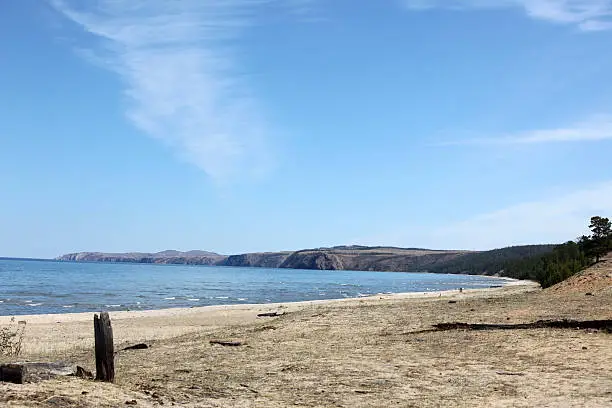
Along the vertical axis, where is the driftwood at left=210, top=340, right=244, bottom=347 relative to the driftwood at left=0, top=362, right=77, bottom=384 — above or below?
below

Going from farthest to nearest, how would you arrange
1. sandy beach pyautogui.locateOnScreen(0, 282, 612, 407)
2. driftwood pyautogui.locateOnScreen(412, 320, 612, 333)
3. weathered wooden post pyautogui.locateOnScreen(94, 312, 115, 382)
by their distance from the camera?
driftwood pyautogui.locateOnScreen(412, 320, 612, 333) < weathered wooden post pyautogui.locateOnScreen(94, 312, 115, 382) < sandy beach pyautogui.locateOnScreen(0, 282, 612, 407)

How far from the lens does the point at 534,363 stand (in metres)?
12.7

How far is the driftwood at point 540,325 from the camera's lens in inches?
658

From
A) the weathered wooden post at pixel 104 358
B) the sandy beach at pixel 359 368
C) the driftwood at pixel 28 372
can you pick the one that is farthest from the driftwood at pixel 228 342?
the driftwood at pixel 28 372

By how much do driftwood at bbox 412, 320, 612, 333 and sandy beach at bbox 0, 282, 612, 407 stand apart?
66 centimetres

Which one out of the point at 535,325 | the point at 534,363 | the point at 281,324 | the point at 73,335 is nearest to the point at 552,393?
the point at 534,363

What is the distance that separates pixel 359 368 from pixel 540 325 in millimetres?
7297

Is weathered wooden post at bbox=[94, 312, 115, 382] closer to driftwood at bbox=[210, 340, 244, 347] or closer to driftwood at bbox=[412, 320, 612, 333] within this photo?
driftwood at bbox=[210, 340, 244, 347]

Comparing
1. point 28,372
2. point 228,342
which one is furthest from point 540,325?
point 28,372

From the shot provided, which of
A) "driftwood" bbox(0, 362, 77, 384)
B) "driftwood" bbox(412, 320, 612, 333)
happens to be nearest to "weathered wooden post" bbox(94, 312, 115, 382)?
"driftwood" bbox(0, 362, 77, 384)

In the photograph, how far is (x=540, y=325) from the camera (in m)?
17.6

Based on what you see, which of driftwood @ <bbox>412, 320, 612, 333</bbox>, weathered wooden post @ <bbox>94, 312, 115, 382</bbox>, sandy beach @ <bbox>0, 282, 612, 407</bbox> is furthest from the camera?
driftwood @ <bbox>412, 320, 612, 333</bbox>

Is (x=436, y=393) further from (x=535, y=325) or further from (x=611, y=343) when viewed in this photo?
(x=535, y=325)

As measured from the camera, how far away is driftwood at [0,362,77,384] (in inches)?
386
